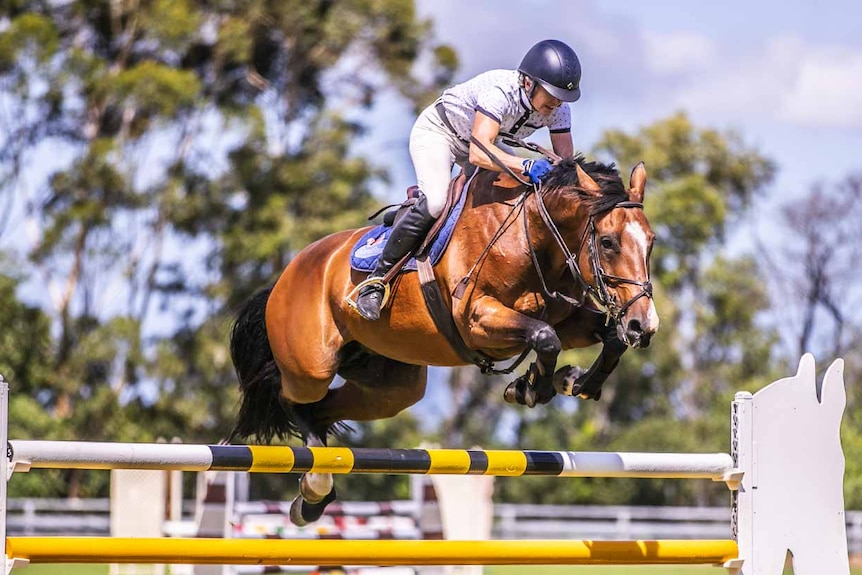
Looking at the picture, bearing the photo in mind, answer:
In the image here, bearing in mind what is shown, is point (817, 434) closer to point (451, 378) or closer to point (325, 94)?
point (325, 94)

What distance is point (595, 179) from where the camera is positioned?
523 cm

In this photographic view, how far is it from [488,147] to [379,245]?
903 millimetres

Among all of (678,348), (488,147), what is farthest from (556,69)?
(678,348)

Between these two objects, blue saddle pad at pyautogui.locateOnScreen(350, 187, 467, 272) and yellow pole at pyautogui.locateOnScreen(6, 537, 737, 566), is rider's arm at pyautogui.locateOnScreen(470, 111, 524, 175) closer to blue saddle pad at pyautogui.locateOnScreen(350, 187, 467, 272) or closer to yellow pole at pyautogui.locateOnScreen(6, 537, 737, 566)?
blue saddle pad at pyautogui.locateOnScreen(350, 187, 467, 272)

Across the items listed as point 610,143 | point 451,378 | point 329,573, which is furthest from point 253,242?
point 329,573

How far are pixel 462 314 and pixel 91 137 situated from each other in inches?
803

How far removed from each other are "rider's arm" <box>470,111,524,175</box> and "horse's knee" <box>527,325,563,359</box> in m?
0.82

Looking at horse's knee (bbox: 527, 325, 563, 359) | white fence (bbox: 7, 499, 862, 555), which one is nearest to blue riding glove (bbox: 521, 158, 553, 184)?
horse's knee (bbox: 527, 325, 563, 359)

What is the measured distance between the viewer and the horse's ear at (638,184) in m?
5.13

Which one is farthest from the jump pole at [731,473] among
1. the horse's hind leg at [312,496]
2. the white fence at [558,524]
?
the white fence at [558,524]

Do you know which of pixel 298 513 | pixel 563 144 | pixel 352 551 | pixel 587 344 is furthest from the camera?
pixel 298 513

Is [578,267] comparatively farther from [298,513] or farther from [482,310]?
[298,513]

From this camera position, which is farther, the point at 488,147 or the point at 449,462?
the point at 488,147

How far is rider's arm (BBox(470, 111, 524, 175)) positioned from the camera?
5.27 meters
